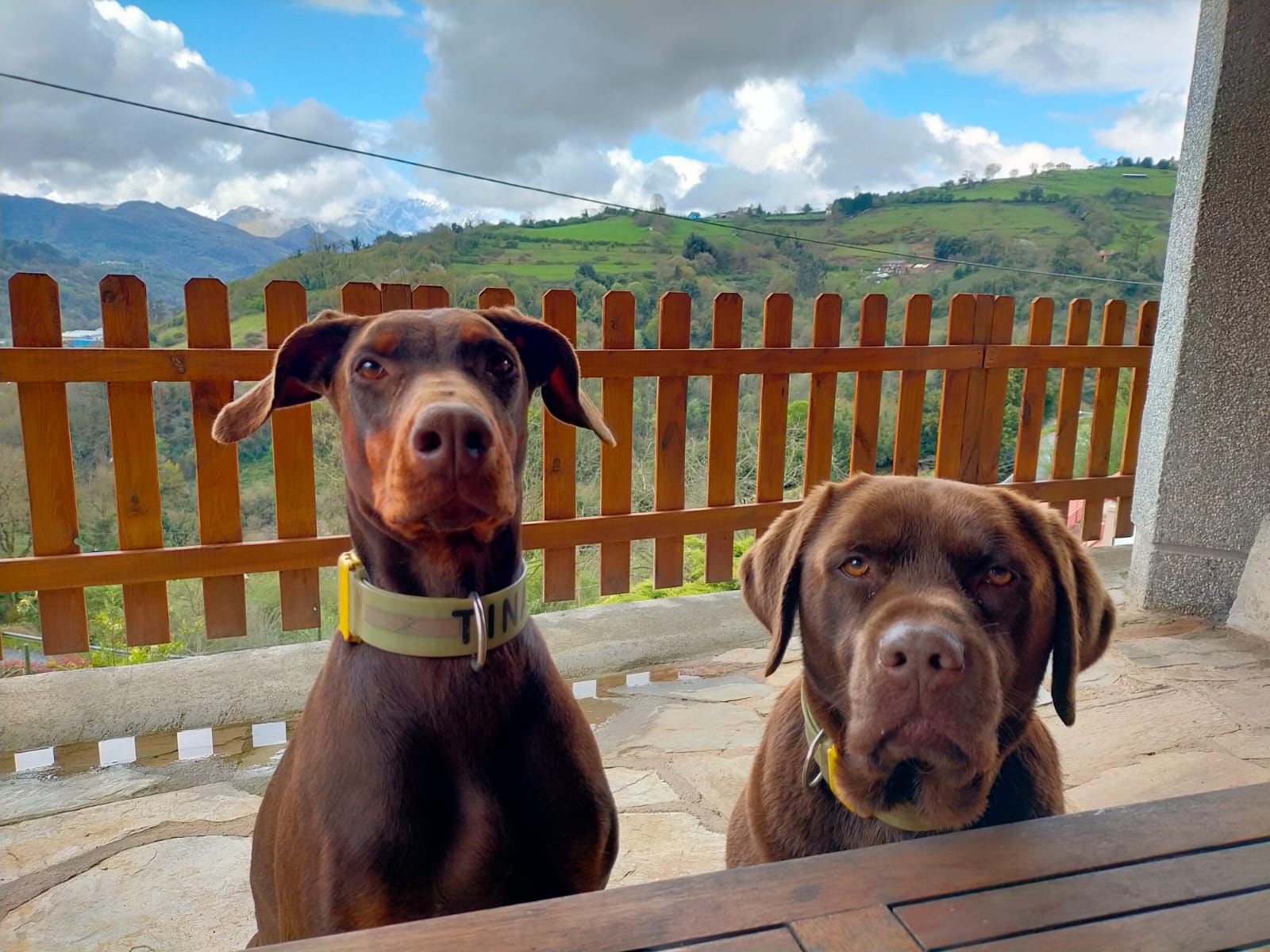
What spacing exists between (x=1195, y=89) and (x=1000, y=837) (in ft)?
15.0

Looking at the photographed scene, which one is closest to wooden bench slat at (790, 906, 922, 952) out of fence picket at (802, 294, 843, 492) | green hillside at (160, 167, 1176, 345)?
fence picket at (802, 294, 843, 492)

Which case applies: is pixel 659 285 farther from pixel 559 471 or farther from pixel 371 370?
pixel 371 370

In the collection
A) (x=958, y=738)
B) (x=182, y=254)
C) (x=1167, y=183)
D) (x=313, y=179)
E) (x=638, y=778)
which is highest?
(x=1167, y=183)

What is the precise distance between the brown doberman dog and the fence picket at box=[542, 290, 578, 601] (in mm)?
→ 2773

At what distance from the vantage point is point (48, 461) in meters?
3.95

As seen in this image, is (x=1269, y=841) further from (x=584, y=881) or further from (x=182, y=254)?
(x=182, y=254)

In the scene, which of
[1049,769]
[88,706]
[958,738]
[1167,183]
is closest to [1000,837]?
[958,738]

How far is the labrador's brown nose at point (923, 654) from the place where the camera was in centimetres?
149

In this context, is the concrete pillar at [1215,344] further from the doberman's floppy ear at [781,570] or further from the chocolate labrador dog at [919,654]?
the doberman's floppy ear at [781,570]

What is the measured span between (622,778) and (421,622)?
1718 mm

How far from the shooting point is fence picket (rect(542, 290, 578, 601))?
4.61 meters

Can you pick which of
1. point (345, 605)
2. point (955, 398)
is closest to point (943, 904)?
point (345, 605)

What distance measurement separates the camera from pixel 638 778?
10.3 feet

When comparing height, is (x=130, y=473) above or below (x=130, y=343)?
below
